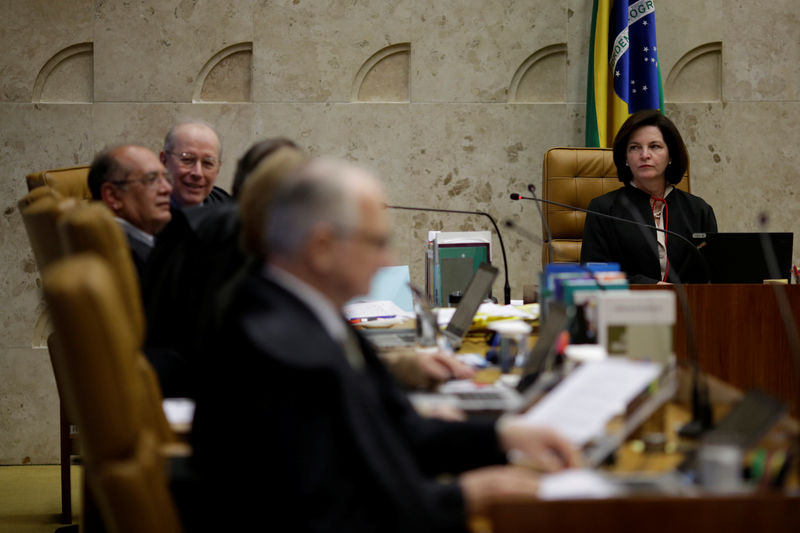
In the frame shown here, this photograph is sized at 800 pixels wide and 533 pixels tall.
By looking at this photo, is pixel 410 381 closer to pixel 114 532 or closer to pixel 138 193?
pixel 114 532

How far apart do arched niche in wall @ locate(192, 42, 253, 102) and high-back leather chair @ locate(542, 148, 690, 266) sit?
5.84 ft

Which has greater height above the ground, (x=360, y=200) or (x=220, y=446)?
(x=360, y=200)

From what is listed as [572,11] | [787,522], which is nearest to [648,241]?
[572,11]

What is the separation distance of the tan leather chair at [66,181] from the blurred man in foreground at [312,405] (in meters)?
2.52

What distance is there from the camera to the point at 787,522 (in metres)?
1.37

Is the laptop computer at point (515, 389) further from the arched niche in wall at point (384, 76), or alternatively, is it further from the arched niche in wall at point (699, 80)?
the arched niche in wall at point (699, 80)

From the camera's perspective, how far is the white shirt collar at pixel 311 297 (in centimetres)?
146

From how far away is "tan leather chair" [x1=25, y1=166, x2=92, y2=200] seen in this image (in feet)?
12.4

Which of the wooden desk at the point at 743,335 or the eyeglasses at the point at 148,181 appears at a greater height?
the eyeglasses at the point at 148,181

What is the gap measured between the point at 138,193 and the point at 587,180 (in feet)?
7.79

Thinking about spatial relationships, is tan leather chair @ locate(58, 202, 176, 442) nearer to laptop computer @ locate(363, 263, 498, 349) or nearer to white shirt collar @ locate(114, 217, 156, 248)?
laptop computer @ locate(363, 263, 498, 349)

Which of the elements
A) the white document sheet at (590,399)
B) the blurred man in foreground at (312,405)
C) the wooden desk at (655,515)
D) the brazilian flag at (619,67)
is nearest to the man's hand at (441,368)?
the white document sheet at (590,399)

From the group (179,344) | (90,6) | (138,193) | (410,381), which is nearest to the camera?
(410,381)

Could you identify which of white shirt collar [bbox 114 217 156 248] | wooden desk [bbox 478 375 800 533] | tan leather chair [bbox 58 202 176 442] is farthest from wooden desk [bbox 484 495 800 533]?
white shirt collar [bbox 114 217 156 248]
